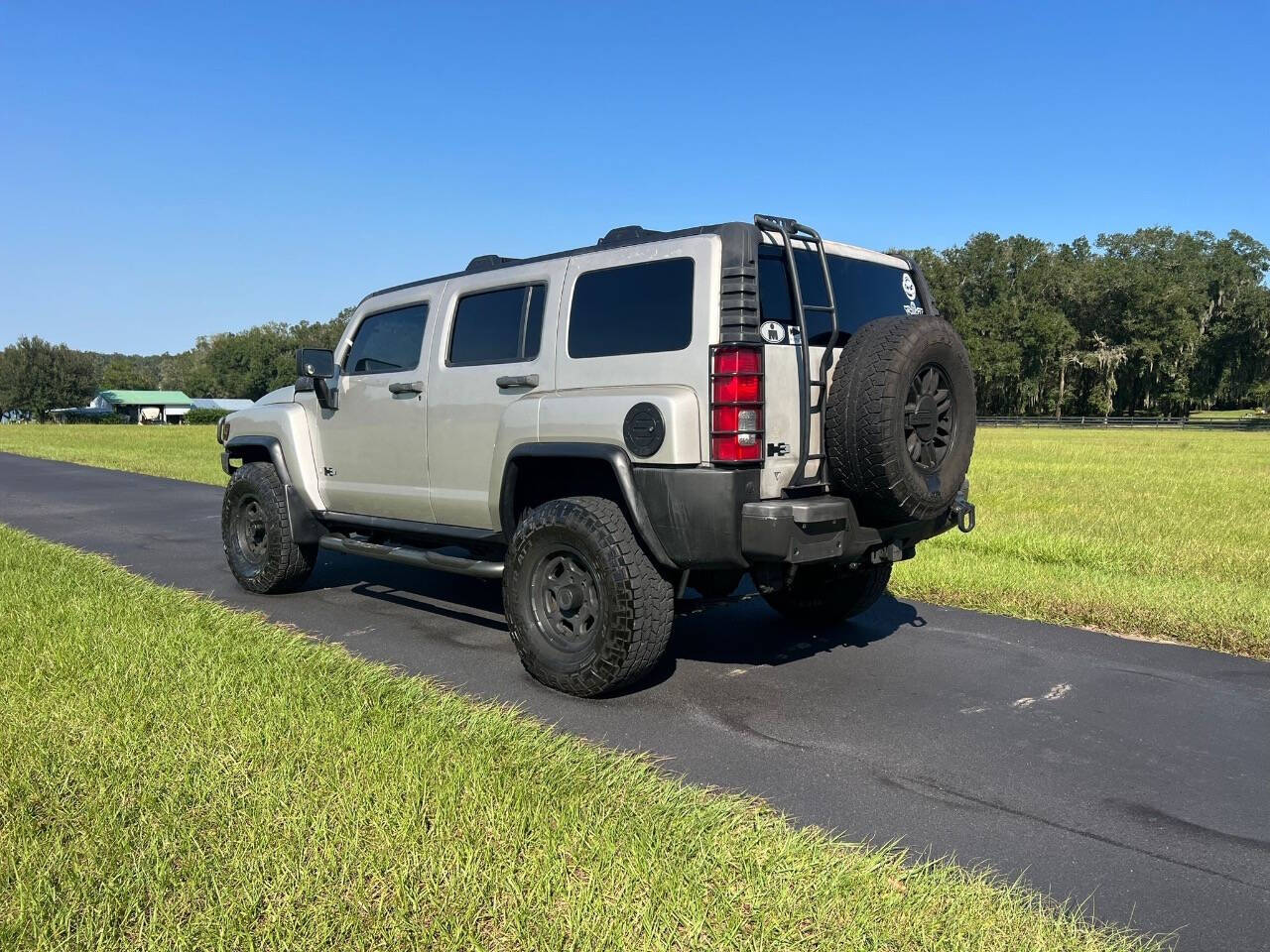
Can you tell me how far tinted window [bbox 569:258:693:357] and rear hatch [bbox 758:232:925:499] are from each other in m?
0.38

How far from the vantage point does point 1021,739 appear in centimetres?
402

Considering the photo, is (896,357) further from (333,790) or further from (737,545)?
(333,790)

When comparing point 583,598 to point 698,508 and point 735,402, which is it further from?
point 735,402

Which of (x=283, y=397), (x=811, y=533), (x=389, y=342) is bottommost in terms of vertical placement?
(x=811, y=533)

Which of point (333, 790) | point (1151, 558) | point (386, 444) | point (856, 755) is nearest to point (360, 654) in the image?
point (386, 444)

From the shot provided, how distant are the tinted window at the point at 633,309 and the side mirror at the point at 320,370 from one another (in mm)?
2345

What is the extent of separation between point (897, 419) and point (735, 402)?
79 cm

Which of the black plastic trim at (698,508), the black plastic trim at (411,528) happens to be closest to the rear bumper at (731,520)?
the black plastic trim at (698,508)

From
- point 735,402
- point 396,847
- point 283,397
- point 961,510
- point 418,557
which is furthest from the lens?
Result: point 283,397

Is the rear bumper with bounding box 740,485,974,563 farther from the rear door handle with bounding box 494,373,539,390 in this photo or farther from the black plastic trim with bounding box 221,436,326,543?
the black plastic trim with bounding box 221,436,326,543

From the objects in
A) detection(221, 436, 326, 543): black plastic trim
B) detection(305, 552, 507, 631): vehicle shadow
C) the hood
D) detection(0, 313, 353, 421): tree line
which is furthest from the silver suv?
detection(0, 313, 353, 421): tree line

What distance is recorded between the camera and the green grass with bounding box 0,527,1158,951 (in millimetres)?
2414

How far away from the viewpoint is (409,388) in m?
5.75

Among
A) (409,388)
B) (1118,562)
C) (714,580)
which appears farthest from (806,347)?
(1118,562)
